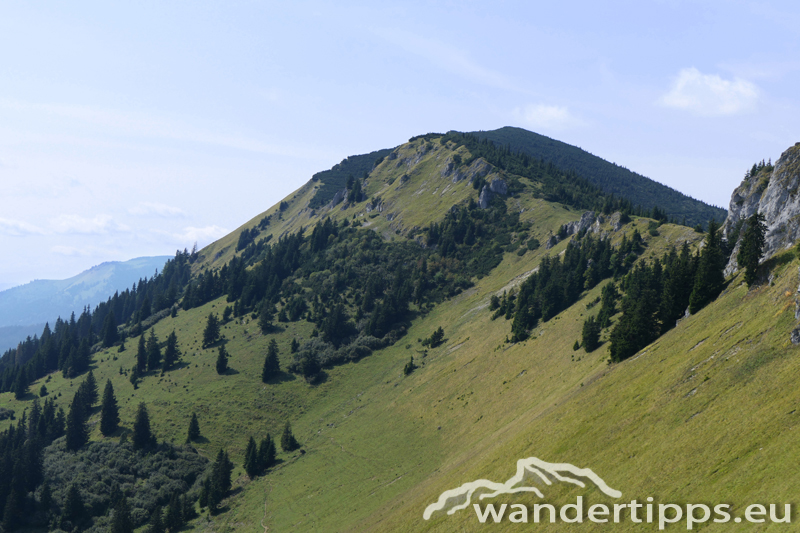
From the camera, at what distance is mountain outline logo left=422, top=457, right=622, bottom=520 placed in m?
41.9

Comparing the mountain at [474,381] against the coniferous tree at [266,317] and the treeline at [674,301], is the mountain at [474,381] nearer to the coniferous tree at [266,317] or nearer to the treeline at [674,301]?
the treeline at [674,301]

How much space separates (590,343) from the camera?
7706 cm

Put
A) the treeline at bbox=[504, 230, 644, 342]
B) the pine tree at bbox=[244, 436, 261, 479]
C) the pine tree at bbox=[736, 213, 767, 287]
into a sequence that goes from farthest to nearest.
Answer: the treeline at bbox=[504, 230, 644, 342], the pine tree at bbox=[244, 436, 261, 479], the pine tree at bbox=[736, 213, 767, 287]

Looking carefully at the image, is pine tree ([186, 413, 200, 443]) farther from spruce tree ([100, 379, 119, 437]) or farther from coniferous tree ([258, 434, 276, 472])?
spruce tree ([100, 379, 119, 437])

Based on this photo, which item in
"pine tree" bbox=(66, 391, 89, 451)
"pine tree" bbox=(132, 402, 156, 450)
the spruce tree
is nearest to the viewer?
"pine tree" bbox=(132, 402, 156, 450)

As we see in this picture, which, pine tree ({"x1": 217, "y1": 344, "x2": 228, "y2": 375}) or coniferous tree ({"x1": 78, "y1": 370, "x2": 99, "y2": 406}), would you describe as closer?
coniferous tree ({"x1": 78, "y1": 370, "x2": 99, "y2": 406})

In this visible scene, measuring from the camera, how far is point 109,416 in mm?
115312

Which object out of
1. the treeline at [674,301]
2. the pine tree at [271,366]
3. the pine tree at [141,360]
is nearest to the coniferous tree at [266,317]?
the pine tree at [271,366]

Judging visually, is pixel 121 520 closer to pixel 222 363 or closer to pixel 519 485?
pixel 222 363

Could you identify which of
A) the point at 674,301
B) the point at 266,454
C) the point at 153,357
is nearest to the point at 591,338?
the point at 674,301

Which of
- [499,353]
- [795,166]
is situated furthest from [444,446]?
[795,166]

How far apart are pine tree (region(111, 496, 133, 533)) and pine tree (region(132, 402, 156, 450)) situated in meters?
24.2

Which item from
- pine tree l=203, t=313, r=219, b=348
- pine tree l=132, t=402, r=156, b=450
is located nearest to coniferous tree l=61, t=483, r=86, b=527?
pine tree l=132, t=402, r=156, b=450

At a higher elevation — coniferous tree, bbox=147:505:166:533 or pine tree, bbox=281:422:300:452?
pine tree, bbox=281:422:300:452
